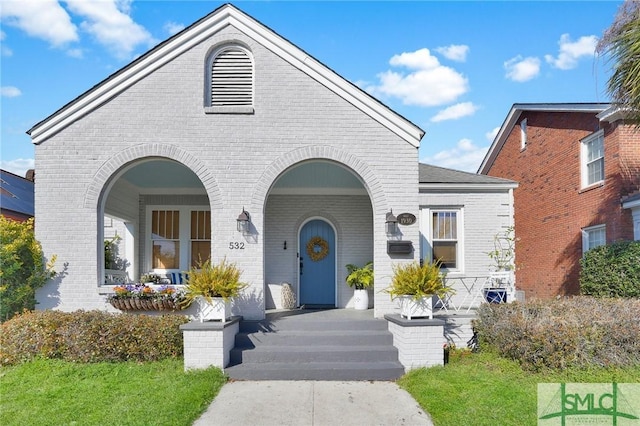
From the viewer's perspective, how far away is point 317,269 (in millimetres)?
11961

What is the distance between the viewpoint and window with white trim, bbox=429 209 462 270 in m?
12.1

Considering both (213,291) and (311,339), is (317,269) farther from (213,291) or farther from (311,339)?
(213,291)

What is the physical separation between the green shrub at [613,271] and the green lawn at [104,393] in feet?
29.1

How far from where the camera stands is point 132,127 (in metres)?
9.12

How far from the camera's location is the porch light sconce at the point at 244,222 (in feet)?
28.7

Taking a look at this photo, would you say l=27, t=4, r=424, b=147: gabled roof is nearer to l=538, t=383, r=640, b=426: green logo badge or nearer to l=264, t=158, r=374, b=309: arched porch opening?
l=264, t=158, r=374, b=309: arched porch opening

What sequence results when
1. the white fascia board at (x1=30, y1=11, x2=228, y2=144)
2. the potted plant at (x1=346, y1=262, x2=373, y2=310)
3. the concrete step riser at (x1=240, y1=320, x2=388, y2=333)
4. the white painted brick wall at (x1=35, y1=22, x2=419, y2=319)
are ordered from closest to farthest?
the concrete step riser at (x1=240, y1=320, x2=388, y2=333) → the white painted brick wall at (x1=35, y1=22, x2=419, y2=319) → the white fascia board at (x1=30, y1=11, x2=228, y2=144) → the potted plant at (x1=346, y1=262, x2=373, y2=310)

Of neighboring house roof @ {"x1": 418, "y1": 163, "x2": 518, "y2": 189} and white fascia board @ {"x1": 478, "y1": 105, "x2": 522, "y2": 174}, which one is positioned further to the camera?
white fascia board @ {"x1": 478, "y1": 105, "x2": 522, "y2": 174}

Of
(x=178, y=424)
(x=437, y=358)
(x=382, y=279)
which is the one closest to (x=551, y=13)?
(x=382, y=279)

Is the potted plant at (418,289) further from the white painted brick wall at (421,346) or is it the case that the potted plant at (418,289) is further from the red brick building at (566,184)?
the red brick building at (566,184)

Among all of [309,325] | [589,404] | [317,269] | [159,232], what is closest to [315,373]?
[309,325]

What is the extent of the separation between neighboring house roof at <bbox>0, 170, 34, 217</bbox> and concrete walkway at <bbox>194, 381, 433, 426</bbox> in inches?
473

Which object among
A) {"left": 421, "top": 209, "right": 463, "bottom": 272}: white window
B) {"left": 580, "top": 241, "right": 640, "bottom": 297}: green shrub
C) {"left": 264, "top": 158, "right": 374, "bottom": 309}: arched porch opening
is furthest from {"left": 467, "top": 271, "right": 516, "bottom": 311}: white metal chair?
{"left": 264, "top": 158, "right": 374, "bottom": 309}: arched porch opening

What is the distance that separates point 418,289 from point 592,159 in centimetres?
886
